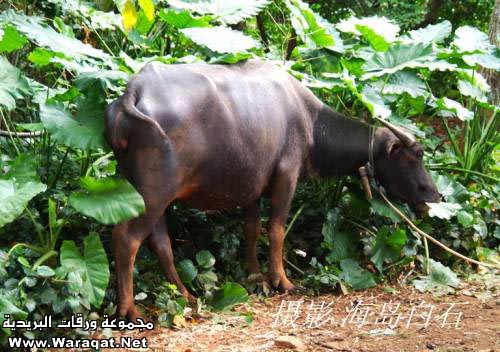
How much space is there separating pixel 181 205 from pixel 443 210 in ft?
7.51

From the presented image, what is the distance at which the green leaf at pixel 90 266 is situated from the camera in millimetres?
4402

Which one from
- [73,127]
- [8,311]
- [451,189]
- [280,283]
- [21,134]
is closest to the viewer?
A: [8,311]

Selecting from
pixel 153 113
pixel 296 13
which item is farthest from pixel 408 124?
pixel 153 113

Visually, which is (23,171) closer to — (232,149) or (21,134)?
(21,134)

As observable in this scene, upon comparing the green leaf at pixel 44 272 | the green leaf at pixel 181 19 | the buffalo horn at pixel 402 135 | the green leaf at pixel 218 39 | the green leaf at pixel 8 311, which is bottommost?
the green leaf at pixel 8 311

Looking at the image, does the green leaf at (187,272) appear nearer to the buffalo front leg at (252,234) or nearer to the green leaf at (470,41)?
the buffalo front leg at (252,234)

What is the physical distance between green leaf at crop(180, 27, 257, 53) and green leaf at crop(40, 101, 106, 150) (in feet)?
3.66

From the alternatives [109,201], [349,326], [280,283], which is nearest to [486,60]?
[280,283]

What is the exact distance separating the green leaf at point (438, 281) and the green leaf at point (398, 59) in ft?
5.55

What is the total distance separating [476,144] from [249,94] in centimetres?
289

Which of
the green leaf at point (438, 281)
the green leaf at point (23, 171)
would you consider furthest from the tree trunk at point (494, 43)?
the green leaf at point (23, 171)

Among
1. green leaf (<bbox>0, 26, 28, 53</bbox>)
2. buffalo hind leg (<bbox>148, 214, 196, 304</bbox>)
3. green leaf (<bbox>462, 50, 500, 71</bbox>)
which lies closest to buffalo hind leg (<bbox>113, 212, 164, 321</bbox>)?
buffalo hind leg (<bbox>148, 214, 196, 304</bbox>)

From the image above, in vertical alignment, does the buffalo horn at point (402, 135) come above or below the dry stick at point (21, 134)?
above

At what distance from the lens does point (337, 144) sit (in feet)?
20.7
